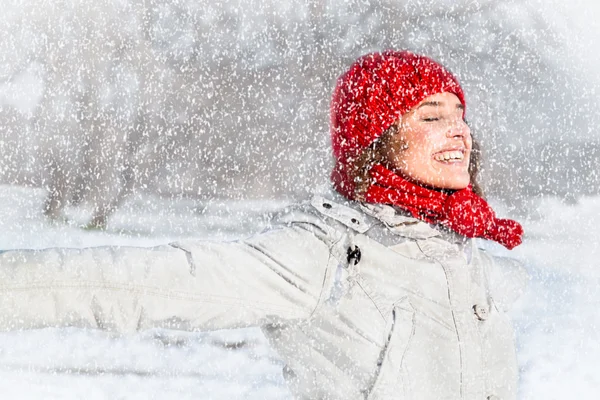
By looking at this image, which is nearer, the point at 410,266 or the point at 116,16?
the point at 410,266

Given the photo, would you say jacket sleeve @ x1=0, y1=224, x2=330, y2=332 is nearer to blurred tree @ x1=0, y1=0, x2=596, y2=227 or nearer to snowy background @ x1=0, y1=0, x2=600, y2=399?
snowy background @ x1=0, y1=0, x2=600, y2=399

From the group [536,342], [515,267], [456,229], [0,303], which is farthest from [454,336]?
[536,342]

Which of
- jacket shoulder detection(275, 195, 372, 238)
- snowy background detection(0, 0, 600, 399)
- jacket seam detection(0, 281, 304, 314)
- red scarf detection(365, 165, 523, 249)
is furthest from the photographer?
snowy background detection(0, 0, 600, 399)

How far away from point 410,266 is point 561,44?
1304 cm

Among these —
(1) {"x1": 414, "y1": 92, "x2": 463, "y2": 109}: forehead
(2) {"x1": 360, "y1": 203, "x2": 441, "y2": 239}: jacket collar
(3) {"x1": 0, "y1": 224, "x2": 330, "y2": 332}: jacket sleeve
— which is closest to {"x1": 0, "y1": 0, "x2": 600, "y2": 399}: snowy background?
(1) {"x1": 414, "y1": 92, "x2": 463, "y2": 109}: forehead

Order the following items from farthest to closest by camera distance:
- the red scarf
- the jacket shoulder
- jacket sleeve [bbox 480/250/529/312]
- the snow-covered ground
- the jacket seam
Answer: the snow-covered ground < jacket sleeve [bbox 480/250/529/312] < the red scarf < the jacket shoulder < the jacket seam

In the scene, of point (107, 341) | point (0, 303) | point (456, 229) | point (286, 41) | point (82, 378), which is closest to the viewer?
point (0, 303)

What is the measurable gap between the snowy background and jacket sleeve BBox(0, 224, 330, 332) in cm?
856

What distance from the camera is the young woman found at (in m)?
1.36

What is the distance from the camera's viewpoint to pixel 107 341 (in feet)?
16.4

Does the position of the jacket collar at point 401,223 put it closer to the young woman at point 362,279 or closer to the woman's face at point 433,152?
the young woman at point 362,279

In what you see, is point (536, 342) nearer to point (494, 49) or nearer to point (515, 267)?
point (515, 267)

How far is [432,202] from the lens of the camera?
1.87 metres

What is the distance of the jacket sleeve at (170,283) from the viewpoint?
1299mm
